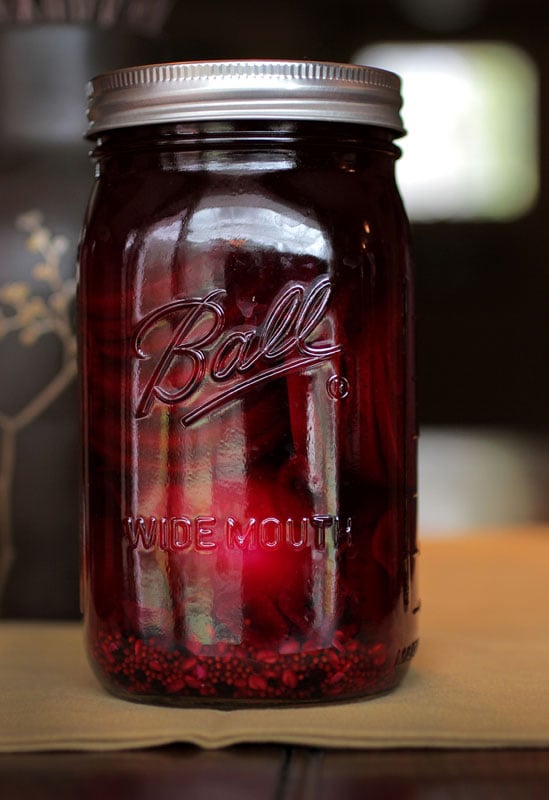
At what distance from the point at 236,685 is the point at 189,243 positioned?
20 centimetres

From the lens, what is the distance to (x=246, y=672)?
23.2 inches

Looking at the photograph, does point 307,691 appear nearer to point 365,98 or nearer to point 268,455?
point 268,455

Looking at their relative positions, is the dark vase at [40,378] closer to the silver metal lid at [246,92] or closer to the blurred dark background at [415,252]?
the blurred dark background at [415,252]

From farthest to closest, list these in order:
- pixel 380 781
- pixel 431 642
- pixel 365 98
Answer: pixel 431 642 < pixel 365 98 < pixel 380 781

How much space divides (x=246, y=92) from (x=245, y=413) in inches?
5.6

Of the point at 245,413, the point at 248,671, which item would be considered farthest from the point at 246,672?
the point at 245,413

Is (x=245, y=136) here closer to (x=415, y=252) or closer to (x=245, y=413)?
(x=245, y=413)

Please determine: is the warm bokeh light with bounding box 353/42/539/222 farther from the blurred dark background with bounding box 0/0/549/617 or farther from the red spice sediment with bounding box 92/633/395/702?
the red spice sediment with bounding box 92/633/395/702

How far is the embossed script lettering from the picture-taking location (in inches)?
23.2

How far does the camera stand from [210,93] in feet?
1.93

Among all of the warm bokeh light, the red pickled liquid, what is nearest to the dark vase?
the red pickled liquid

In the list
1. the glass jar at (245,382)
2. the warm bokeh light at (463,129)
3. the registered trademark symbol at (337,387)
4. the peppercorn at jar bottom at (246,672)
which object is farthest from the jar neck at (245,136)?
the warm bokeh light at (463,129)

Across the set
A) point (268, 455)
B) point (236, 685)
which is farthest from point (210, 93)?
point (236, 685)

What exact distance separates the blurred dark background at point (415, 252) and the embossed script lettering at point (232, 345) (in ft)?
A: 0.68
